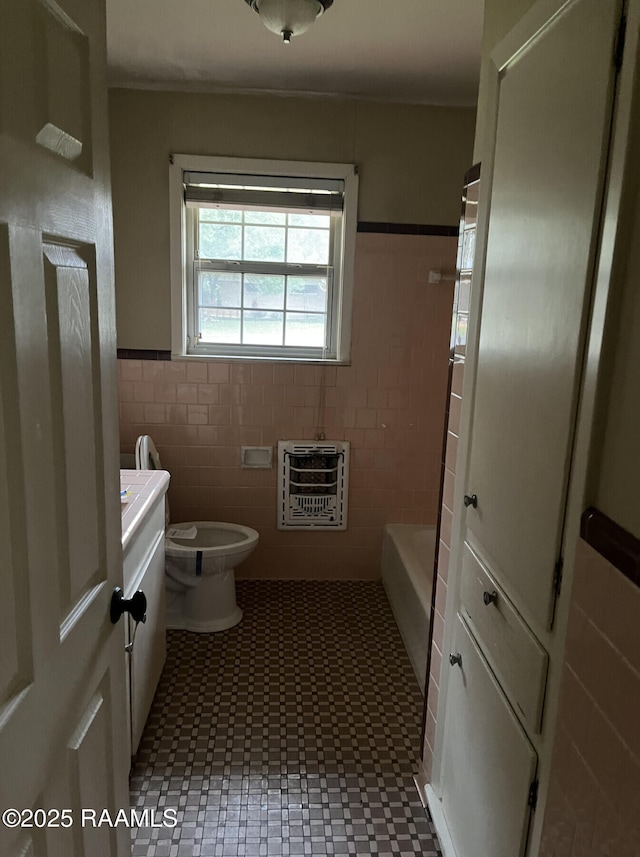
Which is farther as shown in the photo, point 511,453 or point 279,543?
point 279,543

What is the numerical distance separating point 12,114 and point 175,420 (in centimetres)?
257

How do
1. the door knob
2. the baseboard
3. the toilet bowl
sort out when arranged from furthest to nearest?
the toilet bowl → the baseboard → the door knob

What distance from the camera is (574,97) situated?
1.10 meters

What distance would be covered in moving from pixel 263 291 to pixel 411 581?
5.43 ft

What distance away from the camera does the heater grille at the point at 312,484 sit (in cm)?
331

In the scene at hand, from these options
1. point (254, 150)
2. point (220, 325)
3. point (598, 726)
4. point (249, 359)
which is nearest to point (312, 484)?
point (249, 359)

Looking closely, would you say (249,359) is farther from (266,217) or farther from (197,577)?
(197,577)

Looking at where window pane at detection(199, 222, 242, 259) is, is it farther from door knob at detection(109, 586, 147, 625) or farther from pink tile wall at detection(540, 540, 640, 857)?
pink tile wall at detection(540, 540, 640, 857)

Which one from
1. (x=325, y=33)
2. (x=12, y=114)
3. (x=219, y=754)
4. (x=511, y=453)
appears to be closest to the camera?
(x=12, y=114)

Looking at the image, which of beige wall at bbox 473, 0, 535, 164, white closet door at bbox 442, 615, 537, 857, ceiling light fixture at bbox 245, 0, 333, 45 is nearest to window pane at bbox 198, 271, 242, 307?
ceiling light fixture at bbox 245, 0, 333, 45

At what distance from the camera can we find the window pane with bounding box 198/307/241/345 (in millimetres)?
3285

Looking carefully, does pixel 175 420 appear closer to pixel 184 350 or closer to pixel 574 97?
pixel 184 350

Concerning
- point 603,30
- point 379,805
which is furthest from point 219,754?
point 603,30

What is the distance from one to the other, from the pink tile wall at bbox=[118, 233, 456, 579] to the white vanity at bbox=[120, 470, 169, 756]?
801mm
